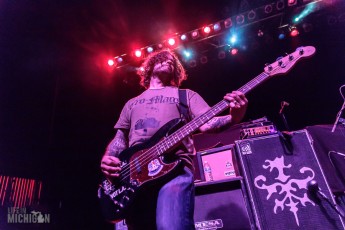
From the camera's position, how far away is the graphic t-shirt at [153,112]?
7.46ft

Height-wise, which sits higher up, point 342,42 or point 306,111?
point 342,42

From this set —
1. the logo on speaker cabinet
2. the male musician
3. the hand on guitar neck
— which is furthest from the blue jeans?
the logo on speaker cabinet

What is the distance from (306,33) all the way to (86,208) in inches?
247

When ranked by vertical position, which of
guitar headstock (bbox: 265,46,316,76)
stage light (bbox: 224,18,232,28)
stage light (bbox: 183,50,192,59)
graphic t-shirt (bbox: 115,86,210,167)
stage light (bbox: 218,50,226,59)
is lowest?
graphic t-shirt (bbox: 115,86,210,167)

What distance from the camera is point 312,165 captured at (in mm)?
2824

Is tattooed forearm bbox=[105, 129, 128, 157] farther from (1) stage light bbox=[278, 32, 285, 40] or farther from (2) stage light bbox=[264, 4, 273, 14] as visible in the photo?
(1) stage light bbox=[278, 32, 285, 40]

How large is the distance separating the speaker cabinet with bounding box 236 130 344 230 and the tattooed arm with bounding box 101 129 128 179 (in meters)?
1.45

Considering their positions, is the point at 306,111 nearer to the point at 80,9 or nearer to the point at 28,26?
the point at 80,9

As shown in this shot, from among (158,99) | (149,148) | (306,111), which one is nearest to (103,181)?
(149,148)

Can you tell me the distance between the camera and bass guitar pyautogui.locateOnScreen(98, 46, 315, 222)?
1889mm

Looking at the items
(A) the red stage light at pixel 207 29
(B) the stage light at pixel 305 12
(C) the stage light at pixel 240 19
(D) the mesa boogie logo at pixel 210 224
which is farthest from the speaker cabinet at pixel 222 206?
(B) the stage light at pixel 305 12

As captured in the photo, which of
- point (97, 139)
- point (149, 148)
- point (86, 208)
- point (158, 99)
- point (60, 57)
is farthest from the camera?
point (97, 139)

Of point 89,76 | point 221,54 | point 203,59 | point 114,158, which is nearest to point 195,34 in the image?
point 203,59

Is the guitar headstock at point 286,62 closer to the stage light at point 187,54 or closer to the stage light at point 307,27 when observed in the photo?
the stage light at point 307,27
